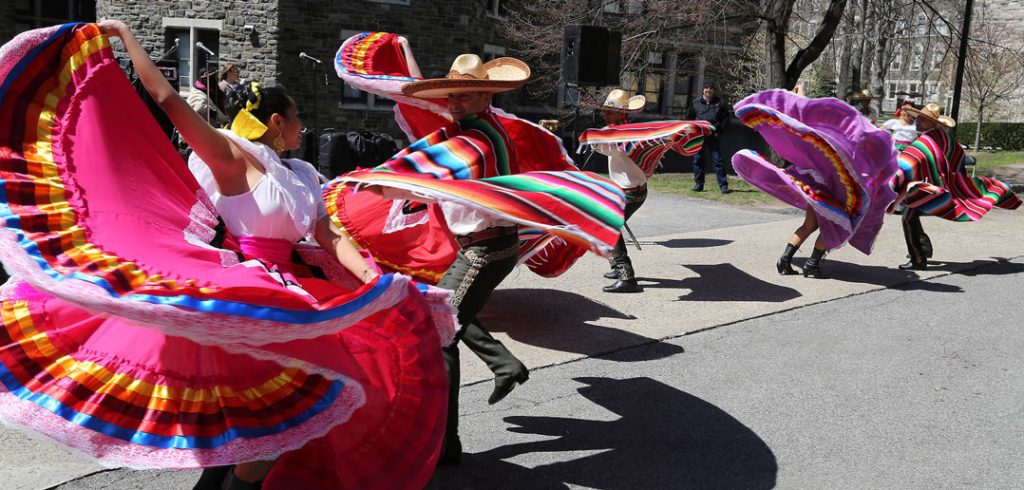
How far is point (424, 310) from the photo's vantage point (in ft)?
11.2

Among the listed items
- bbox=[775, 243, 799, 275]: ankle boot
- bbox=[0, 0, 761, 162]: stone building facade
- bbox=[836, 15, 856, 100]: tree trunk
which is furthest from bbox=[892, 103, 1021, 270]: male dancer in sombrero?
bbox=[836, 15, 856, 100]: tree trunk

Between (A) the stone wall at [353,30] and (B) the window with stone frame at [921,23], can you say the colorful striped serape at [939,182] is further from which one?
(A) the stone wall at [353,30]

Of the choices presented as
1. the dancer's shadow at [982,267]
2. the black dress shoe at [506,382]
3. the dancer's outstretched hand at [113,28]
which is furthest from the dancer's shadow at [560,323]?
the dancer's shadow at [982,267]

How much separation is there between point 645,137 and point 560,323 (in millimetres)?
2082

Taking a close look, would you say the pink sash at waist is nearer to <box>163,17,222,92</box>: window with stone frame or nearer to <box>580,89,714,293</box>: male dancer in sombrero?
<box>580,89,714,293</box>: male dancer in sombrero

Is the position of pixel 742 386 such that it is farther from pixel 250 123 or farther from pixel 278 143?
pixel 250 123

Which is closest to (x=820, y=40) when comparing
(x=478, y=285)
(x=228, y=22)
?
(x=228, y=22)

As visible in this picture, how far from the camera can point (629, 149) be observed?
8.22 m

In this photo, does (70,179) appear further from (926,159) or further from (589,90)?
(589,90)

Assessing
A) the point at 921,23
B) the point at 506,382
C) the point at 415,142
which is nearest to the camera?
the point at 506,382

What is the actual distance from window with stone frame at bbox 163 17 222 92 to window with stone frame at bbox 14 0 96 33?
558 cm

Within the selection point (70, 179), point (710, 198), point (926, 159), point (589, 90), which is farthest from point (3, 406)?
point (589, 90)

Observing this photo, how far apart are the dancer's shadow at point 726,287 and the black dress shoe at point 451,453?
4.22 meters

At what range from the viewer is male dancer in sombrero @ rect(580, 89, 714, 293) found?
8.21 metres
